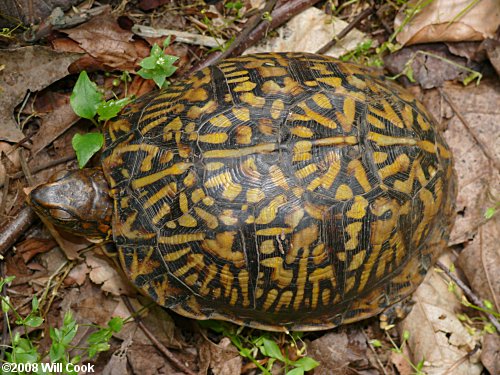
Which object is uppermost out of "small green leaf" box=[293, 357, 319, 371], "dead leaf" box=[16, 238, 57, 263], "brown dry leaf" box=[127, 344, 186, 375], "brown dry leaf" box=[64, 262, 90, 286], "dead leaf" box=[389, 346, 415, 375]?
"dead leaf" box=[16, 238, 57, 263]

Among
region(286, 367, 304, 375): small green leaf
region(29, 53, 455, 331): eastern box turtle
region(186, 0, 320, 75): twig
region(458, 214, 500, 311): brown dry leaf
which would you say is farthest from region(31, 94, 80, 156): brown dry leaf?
region(458, 214, 500, 311): brown dry leaf

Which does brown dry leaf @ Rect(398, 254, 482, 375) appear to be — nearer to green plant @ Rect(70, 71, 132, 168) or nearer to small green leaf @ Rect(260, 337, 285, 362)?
small green leaf @ Rect(260, 337, 285, 362)

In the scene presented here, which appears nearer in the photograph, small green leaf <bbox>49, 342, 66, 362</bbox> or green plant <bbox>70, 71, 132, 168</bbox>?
small green leaf <bbox>49, 342, 66, 362</bbox>

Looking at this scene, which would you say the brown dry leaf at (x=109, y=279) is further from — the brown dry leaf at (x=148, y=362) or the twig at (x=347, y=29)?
the twig at (x=347, y=29)

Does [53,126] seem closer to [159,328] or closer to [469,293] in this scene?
[159,328]

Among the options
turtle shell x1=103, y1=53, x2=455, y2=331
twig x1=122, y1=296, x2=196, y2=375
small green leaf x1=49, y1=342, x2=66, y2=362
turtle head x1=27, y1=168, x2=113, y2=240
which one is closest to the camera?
turtle shell x1=103, y1=53, x2=455, y2=331

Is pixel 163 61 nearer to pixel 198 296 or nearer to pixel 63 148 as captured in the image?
pixel 63 148

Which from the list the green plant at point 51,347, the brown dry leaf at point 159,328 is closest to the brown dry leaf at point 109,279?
the brown dry leaf at point 159,328
